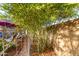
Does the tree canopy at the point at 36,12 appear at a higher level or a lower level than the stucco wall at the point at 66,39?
higher

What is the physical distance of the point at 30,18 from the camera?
2.40 meters

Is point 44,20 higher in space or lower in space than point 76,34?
higher

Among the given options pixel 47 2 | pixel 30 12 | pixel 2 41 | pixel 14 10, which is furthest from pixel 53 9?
pixel 2 41

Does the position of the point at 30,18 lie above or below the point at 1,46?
above

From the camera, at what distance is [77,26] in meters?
2.37

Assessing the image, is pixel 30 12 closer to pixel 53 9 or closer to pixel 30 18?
pixel 30 18

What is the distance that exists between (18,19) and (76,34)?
0.61 meters

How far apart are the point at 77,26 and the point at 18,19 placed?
0.61 meters

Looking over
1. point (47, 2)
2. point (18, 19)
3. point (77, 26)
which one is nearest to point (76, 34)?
point (77, 26)

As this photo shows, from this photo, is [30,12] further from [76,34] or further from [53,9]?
[76,34]

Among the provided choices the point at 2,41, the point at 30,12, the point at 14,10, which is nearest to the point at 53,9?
the point at 30,12

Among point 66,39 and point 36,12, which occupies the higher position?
point 36,12

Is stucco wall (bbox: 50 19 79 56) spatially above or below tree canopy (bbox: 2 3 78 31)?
below

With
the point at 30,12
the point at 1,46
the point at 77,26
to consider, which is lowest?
the point at 1,46
